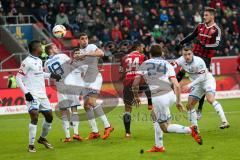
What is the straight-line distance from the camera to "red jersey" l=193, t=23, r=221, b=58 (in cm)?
1612

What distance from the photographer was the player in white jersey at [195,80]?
1448 cm

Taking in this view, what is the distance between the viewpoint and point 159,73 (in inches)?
484

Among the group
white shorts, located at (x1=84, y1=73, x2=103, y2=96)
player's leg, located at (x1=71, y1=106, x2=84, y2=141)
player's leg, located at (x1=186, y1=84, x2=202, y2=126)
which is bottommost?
player's leg, located at (x1=71, y1=106, x2=84, y2=141)

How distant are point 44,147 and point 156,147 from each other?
10.0 feet

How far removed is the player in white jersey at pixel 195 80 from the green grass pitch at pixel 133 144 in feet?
2.36

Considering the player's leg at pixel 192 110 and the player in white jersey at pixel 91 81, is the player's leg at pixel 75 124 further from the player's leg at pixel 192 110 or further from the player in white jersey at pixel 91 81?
the player's leg at pixel 192 110

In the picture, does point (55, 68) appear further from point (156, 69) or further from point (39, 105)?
point (156, 69)

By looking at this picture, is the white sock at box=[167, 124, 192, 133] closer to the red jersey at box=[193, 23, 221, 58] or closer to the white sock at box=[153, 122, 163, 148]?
the white sock at box=[153, 122, 163, 148]

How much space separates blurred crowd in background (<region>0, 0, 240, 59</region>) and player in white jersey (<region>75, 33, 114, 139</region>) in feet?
47.9

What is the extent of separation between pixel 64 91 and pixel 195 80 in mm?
3364

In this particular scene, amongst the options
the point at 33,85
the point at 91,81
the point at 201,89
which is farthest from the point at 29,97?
the point at 201,89

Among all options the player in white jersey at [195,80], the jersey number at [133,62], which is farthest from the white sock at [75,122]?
the player in white jersey at [195,80]

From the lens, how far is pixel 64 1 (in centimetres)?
3394

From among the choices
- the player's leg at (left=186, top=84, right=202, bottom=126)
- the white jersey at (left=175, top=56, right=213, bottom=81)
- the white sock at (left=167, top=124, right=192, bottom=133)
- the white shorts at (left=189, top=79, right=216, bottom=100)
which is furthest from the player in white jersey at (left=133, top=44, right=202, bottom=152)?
the white shorts at (left=189, top=79, right=216, bottom=100)
